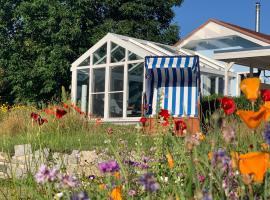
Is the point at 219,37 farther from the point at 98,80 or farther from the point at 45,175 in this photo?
the point at 45,175

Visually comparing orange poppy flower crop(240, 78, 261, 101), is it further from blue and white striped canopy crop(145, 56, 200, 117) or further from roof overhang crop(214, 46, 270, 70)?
roof overhang crop(214, 46, 270, 70)

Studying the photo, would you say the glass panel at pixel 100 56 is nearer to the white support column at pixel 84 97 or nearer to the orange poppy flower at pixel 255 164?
the white support column at pixel 84 97

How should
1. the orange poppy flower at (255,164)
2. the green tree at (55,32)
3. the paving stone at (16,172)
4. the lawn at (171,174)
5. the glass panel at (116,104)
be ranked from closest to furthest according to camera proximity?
the orange poppy flower at (255,164), the lawn at (171,174), the paving stone at (16,172), the glass panel at (116,104), the green tree at (55,32)

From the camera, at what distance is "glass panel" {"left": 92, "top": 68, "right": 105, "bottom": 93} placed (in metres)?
18.2

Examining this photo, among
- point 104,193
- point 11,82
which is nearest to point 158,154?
point 104,193

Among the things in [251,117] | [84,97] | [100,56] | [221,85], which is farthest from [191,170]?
[221,85]

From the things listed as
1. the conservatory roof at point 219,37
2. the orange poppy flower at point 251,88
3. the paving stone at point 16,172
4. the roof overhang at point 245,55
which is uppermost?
the conservatory roof at point 219,37

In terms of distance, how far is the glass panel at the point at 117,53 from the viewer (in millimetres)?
17531

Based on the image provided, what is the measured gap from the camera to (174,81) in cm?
1470

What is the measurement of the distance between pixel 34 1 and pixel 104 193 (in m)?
23.5

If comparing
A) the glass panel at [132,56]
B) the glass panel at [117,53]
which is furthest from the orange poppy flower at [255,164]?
the glass panel at [117,53]

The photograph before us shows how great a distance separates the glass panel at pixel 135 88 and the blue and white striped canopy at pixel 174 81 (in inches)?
84.1

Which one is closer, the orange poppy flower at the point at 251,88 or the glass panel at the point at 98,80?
the orange poppy flower at the point at 251,88

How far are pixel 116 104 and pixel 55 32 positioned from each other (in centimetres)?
767
